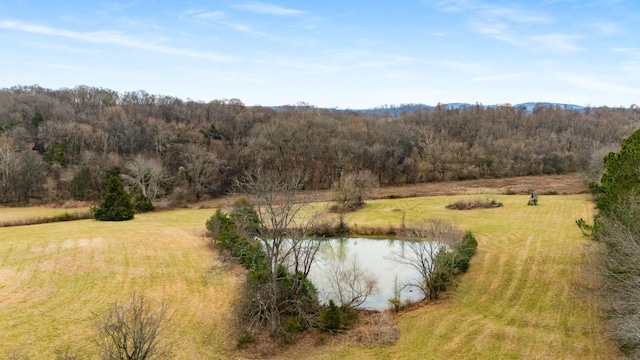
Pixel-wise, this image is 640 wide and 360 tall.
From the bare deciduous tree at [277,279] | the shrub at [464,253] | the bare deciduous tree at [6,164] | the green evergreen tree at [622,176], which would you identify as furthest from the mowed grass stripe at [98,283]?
the green evergreen tree at [622,176]

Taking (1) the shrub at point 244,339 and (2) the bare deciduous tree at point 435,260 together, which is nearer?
(1) the shrub at point 244,339

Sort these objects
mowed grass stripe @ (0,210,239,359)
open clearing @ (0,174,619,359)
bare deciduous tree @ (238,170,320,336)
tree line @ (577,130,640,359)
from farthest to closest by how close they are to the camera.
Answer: bare deciduous tree @ (238,170,320,336), mowed grass stripe @ (0,210,239,359), open clearing @ (0,174,619,359), tree line @ (577,130,640,359)

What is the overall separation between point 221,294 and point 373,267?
1083 centimetres

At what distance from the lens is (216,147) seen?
65.2 meters

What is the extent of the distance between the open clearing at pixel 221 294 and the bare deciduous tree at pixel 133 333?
0.78 meters

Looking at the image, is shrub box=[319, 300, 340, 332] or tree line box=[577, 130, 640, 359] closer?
tree line box=[577, 130, 640, 359]

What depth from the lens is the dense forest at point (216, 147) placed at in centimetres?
5069

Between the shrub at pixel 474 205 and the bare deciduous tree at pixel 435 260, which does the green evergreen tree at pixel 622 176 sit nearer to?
the bare deciduous tree at pixel 435 260

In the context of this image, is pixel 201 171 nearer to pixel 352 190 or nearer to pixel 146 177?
pixel 146 177

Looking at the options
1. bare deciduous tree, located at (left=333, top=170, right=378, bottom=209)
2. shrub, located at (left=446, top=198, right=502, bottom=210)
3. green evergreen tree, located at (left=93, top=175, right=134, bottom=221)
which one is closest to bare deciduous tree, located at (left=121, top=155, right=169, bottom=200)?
green evergreen tree, located at (left=93, top=175, right=134, bottom=221)

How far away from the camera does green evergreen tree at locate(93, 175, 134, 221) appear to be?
40125 mm

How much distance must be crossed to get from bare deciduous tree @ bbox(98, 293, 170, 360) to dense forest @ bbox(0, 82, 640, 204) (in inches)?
1229

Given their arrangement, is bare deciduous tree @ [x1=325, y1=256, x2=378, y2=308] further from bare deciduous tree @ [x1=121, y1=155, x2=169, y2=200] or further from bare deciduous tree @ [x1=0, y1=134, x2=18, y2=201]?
bare deciduous tree @ [x1=0, y1=134, x2=18, y2=201]

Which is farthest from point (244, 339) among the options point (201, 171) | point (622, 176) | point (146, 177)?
point (201, 171)
